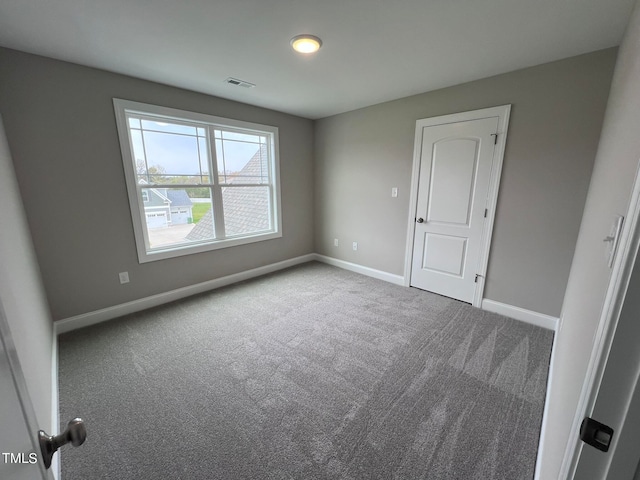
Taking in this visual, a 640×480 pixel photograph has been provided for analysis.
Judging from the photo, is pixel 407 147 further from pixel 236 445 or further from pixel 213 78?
pixel 236 445

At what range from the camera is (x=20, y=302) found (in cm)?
135

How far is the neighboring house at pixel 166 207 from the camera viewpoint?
288 cm

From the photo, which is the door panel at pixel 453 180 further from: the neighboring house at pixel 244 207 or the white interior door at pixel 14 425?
the white interior door at pixel 14 425

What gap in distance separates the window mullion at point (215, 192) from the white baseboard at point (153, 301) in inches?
25.4

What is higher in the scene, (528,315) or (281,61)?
(281,61)

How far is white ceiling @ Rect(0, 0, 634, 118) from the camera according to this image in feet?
5.15

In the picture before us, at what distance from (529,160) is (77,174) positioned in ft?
13.8

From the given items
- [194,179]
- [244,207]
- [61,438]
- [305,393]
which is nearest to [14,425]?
[61,438]

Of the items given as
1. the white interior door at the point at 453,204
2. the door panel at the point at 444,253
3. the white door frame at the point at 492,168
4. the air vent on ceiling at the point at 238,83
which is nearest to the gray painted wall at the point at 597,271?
the white door frame at the point at 492,168

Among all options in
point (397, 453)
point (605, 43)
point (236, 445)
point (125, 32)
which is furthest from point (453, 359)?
point (125, 32)

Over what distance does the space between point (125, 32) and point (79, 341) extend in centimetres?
254

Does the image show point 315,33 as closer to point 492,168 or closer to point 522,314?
point 492,168

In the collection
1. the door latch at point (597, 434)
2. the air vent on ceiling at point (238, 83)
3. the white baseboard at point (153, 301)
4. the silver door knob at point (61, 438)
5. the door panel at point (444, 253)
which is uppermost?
the air vent on ceiling at point (238, 83)

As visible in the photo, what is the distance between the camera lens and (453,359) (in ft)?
6.89
